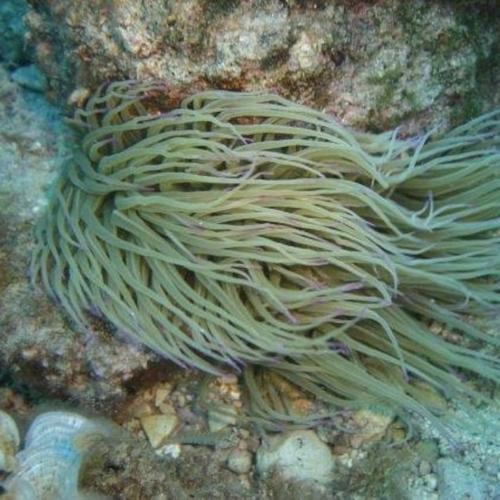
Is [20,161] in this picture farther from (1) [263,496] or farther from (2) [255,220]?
(1) [263,496]

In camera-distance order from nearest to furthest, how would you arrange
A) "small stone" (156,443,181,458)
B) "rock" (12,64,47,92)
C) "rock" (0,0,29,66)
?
1. "small stone" (156,443,181,458)
2. "rock" (12,64,47,92)
3. "rock" (0,0,29,66)

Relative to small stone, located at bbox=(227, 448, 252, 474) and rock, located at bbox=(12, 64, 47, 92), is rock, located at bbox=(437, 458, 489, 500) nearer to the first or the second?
small stone, located at bbox=(227, 448, 252, 474)

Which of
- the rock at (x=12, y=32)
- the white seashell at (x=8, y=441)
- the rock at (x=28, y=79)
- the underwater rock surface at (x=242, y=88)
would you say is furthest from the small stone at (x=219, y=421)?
the rock at (x=12, y=32)

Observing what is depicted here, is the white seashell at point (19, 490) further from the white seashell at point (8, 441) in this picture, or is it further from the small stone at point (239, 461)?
the small stone at point (239, 461)

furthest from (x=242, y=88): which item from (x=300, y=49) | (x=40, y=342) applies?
(x=40, y=342)

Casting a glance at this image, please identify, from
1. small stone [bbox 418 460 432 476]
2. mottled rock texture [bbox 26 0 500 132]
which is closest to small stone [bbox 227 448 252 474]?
small stone [bbox 418 460 432 476]
